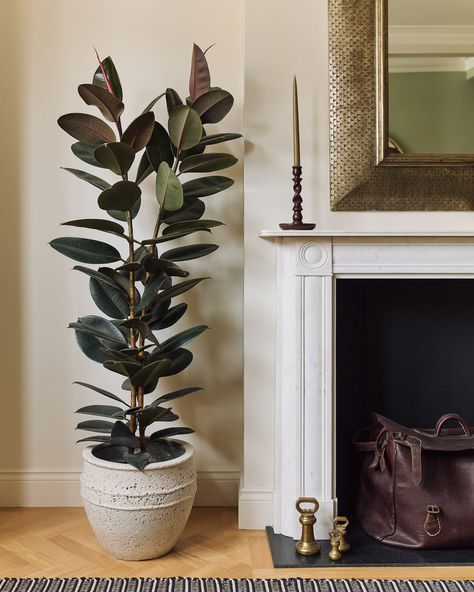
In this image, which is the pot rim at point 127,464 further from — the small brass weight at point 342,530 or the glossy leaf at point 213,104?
the glossy leaf at point 213,104

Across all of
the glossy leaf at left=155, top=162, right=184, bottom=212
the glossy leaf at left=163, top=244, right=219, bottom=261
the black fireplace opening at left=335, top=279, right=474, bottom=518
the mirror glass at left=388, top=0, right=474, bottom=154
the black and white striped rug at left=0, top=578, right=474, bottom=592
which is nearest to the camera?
the black and white striped rug at left=0, top=578, right=474, bottom=592

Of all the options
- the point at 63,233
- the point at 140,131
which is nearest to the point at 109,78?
the point at 140,131

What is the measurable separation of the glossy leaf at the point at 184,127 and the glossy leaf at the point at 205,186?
0.15 m

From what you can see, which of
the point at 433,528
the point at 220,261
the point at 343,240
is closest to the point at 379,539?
the point at 433,528

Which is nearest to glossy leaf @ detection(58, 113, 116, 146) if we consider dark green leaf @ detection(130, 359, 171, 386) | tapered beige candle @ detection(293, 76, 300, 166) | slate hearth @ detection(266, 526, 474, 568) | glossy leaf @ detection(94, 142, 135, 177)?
glossy leaf @ detection(94, 142, 135, 177)

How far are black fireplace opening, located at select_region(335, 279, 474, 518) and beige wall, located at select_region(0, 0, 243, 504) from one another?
0.42 m

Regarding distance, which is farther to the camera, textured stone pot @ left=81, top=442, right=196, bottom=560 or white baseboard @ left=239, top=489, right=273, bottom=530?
white baseboard @ left=239, top=489, right=273, bottom=530

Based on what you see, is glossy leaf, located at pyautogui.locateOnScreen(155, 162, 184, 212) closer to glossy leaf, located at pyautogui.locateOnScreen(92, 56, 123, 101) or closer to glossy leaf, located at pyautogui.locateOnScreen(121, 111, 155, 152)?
glossy leaf, located at pyautogui.locateOnScreen(121, 111, 155, 152)

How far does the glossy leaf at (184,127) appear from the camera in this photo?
6.82 feet

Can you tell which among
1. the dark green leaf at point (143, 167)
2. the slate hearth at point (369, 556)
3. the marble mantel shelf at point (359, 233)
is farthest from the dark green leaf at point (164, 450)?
the dark green leaf at point (143, 167)

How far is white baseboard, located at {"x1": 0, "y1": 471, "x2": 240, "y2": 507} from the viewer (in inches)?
103

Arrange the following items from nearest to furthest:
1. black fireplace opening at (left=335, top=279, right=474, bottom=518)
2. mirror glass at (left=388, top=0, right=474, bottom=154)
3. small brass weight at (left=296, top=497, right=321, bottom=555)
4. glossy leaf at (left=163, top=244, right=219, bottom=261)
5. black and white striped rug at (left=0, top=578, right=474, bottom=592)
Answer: black and white striped rug at (left=0, top=578, right=474, bottom=592) → small brass weight at (left=296, top=497, right=321, bottom=555) → glossy leaf at (left=163, top=244, right=219, bottom=261) → mirror glass at (left=388, top=0, right=474, bottom=154) → black fireplace opening at (left=335, top=279, right=474, bottom=518)

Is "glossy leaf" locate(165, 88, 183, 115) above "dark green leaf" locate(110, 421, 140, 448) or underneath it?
above

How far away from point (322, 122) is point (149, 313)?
88cm
